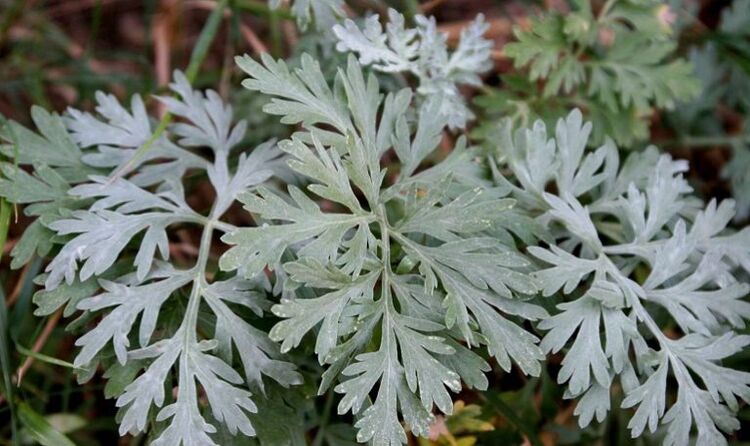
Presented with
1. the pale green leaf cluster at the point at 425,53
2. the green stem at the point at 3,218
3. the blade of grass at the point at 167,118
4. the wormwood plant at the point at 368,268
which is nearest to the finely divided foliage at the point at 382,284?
the wormwood plant at the point at 368,268

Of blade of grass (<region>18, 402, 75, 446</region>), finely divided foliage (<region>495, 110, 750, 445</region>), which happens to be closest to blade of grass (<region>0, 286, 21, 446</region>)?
blade of grass (<region>18, 402, 75, 446</region>)

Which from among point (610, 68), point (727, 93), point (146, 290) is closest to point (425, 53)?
point (610, 68)

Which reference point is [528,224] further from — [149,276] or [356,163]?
[149,276]

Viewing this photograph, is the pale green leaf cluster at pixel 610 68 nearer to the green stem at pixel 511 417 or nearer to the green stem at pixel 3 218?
the green stem at pixel 511 417

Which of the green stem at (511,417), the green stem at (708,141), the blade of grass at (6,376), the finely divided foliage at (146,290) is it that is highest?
the finely divided foliage at (146,290)

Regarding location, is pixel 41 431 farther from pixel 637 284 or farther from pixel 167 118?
pixel 637 284

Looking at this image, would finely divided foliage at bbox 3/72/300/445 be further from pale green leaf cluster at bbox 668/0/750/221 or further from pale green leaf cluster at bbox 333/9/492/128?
pale green leaf cluster at bbox 668/0/750/221
